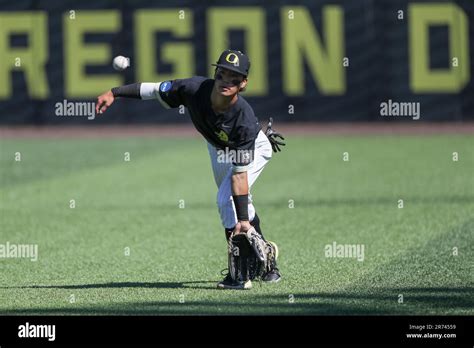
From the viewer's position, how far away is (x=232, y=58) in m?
10.5

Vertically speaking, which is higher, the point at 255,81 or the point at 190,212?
the point at 255,81

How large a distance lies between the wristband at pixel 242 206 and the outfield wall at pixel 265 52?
22043mm

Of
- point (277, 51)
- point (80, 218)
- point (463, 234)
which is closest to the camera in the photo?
point (463, 234)

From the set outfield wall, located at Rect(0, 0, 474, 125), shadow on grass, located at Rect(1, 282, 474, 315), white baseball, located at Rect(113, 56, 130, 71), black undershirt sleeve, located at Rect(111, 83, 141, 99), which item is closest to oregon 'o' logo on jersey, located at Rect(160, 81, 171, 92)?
black undershirt sleeve, located at Rect(111, 83, 141, 99)

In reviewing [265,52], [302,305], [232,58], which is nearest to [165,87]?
[232,58]

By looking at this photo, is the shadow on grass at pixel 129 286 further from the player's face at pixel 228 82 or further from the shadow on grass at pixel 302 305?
the player's face at pixel 228 82

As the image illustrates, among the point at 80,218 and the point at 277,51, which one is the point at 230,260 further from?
the point at 277,51

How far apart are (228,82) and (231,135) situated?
49 centimetres

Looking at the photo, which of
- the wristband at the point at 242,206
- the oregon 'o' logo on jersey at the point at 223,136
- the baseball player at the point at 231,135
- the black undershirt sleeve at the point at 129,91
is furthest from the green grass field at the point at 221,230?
the black undershirt sleeve at the point at 129,91

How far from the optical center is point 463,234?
1457 cm
